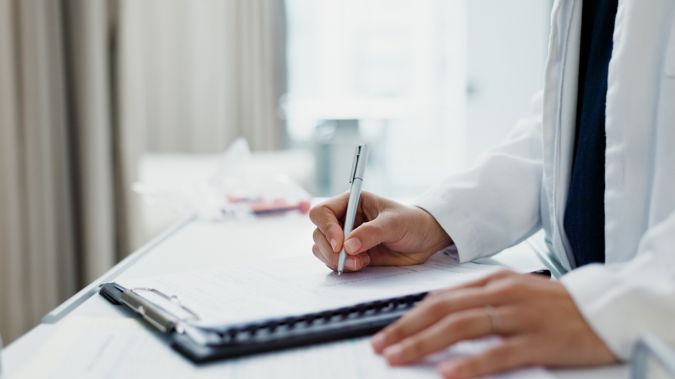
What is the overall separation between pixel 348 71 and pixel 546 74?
3086 mm

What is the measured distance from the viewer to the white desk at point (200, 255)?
0.52m

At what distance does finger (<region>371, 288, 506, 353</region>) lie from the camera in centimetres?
46

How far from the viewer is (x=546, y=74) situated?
0.77 meters

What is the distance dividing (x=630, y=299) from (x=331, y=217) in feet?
1.21

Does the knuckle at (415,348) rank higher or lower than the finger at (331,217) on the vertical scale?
lower

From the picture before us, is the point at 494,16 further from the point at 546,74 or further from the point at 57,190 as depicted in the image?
the point at 546,74

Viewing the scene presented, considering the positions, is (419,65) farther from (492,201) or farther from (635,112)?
(635,112)

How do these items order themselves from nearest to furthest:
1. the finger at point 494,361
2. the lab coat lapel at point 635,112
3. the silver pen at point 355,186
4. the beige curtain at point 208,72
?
the finger at point 494,361, the lab coat lapel at point 635,112, the silver pen at point 355,186, the beige curtain at point 208,72

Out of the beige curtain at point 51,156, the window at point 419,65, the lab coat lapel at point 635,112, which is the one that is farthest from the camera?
the window at point 419,65

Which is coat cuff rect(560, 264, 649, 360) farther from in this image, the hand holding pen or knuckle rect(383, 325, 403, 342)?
the hand holding pen

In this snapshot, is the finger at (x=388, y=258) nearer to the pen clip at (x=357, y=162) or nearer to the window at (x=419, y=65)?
the pen clip at (x=357, y=162)

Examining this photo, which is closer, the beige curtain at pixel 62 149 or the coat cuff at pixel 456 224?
the coat cuff at pixel 456 224

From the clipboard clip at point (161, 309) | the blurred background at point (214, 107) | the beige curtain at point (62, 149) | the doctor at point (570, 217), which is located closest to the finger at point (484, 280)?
the doctor at point (570, 217)

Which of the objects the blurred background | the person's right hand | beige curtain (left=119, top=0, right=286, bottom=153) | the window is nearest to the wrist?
the person's right hand
